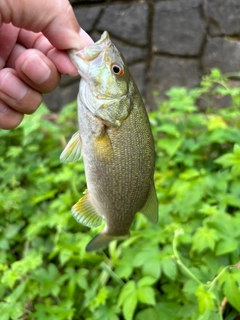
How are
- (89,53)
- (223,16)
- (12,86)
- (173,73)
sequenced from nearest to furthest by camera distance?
(89,53)
(12,86)
(223,16)
(173,73)

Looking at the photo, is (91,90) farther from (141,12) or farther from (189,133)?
(141,12)

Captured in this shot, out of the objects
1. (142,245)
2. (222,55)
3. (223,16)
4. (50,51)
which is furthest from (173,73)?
(50,51)

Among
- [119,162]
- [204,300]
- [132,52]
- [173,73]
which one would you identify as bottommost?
[173,73]

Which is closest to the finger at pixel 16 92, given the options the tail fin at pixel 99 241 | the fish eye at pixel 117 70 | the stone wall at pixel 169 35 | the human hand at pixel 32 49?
the human hand at pixel 32 49

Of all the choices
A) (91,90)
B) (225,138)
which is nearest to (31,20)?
(91,90)

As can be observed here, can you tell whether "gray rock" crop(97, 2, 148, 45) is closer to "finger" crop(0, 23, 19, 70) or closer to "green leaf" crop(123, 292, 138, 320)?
"finger" crop(0, 23, 19, 70)

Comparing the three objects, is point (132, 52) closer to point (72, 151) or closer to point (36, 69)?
point (36, 69)

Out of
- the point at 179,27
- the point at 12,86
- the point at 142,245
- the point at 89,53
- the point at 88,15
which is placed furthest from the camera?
the point at 88,15
